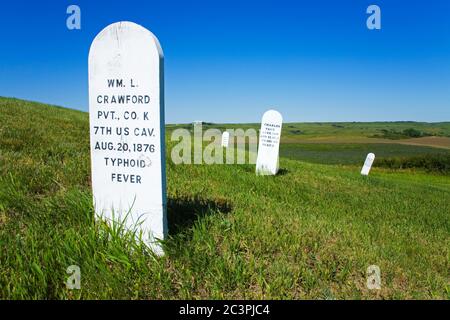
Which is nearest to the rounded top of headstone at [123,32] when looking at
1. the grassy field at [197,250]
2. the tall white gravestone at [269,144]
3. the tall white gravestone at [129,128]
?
the tall white gravestone at [129,128]

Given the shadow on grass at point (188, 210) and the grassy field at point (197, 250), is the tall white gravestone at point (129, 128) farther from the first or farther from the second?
the shadow on grass at point (188, 210)

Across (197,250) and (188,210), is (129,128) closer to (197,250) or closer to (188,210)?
(197,250)

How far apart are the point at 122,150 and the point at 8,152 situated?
164 inches

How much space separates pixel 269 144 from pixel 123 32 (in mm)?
8189

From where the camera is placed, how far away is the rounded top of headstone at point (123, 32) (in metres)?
3.75

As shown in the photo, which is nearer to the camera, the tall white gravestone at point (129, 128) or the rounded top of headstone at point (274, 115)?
the tall white gravestone at point (129, 128)

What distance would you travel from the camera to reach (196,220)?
467 centimetres

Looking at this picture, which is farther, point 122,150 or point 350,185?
point 350,185

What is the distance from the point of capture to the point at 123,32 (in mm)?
3877

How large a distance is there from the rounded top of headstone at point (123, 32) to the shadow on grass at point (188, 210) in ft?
6.46

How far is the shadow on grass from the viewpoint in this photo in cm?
448

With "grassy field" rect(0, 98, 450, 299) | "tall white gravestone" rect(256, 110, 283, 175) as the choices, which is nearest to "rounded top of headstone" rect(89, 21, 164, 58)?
"grassy field" rect(0, 98, 450, 299)
